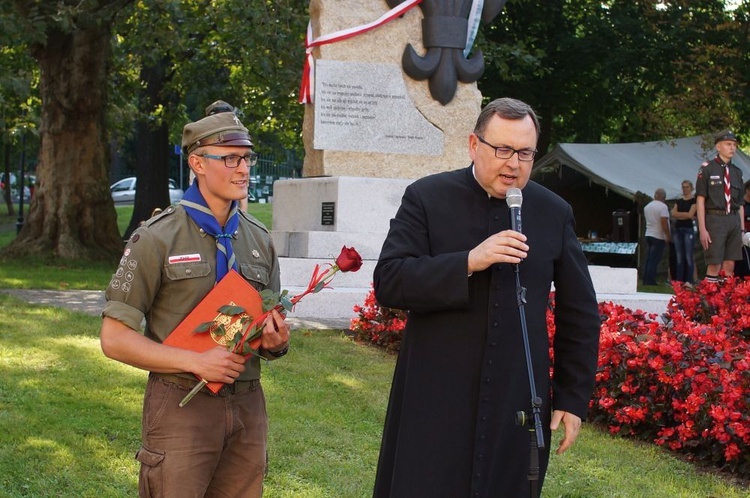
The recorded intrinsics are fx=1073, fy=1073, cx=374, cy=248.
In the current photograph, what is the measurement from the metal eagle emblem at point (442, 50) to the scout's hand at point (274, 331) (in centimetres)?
1056

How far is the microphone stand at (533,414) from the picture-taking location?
3.40 meters

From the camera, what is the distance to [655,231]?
2080 cm

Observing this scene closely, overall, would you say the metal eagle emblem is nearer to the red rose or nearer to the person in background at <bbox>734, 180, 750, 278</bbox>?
the person in background at <bbox>734, 180, 750, 278</bbox>

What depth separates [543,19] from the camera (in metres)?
29.1

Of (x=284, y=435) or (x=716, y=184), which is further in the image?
(x=716, y=184)

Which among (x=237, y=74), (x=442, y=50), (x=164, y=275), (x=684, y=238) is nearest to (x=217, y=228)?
(x=164, y=275)

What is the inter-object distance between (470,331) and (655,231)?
17951mm

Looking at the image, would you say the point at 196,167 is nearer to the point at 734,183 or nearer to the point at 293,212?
the point at 293,212

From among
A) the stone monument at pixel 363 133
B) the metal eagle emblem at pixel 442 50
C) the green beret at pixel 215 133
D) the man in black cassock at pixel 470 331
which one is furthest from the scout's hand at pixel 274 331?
the metal eagle emblem at pixel 442 50

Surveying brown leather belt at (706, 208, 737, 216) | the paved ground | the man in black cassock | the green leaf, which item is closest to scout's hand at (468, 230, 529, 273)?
the man in black cassock

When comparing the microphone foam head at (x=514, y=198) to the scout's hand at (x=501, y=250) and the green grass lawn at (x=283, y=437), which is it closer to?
the scout's hand at (x=501, y=250)

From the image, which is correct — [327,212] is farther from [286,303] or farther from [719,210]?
[286,303]

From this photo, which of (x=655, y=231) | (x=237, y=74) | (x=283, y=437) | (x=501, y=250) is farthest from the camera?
(x=237, y=74)

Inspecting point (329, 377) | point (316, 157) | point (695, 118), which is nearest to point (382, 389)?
point (329, 377)
